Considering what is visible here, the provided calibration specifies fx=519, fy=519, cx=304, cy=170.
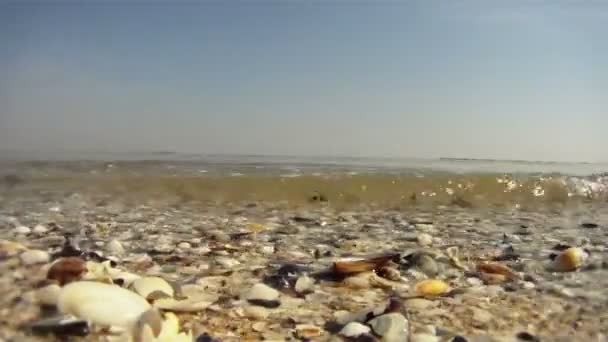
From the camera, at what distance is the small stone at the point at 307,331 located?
2025 mm

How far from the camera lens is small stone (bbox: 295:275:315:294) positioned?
8.60 ft

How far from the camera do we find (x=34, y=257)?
2.80m

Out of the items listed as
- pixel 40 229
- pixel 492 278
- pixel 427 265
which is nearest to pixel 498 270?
pixel 492 278

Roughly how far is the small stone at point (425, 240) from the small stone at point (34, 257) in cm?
258

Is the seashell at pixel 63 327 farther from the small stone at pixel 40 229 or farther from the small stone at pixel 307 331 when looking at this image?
the small stone at pixel 40 229

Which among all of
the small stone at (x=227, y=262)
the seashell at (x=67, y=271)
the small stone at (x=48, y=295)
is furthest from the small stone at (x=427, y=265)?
the small stone at (x=48, y=295)

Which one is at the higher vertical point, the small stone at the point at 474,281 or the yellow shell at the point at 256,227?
the small stone at the point at 474,281

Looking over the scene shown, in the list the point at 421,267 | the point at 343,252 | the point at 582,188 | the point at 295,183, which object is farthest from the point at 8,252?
the point at 582,188

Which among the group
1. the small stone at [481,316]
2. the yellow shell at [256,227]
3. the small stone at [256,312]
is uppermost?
the small stone at [481,316]

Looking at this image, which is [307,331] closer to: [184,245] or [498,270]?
[498,270]

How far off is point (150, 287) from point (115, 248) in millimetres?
1281

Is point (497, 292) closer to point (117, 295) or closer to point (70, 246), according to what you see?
point (117, 295)

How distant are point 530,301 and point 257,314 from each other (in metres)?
1.35

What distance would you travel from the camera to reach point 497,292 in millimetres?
2686
